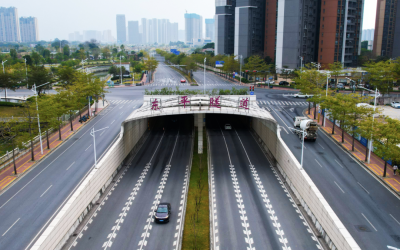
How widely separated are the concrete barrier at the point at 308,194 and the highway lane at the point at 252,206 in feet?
3.46

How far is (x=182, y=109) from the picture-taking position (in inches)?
1634

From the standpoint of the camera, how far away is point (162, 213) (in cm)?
2819

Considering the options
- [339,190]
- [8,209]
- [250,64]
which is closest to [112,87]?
[250,64]

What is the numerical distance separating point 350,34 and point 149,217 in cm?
10643

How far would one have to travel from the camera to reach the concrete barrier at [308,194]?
75.0 feet

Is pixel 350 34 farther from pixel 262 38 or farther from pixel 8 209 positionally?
pixel 8 209

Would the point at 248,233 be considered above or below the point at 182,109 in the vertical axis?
below

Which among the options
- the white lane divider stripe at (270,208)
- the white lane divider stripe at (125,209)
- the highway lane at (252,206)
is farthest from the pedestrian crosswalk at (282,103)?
the white lane divider stripe at (125,209)

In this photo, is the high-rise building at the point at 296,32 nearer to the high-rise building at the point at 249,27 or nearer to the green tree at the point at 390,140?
the high-rise building at the point at 249,27

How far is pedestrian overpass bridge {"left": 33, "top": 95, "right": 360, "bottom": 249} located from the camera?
23.7 metres

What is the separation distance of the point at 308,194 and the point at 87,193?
768 inches

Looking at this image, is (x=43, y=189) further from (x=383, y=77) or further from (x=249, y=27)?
(x=249, y=27)

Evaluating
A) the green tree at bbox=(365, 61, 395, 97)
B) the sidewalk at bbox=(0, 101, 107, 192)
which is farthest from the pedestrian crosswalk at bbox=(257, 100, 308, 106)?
the sidewalk at bbox=(0, 101, 107, 192)

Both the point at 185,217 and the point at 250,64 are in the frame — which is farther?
the point at 250,64
